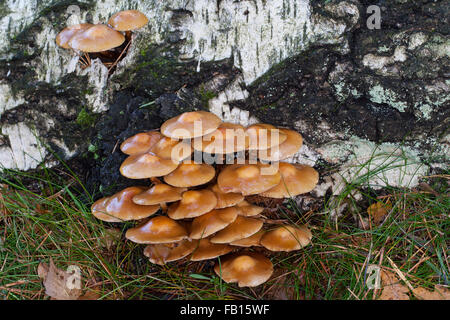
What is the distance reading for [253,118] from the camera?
3.31 metres

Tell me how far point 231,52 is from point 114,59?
1.00 meters

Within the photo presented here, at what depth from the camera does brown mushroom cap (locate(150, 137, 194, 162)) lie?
2.87 meters

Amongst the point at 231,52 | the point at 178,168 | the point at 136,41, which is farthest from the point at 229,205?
the point at 136,41

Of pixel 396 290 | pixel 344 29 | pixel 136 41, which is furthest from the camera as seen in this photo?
pixel 136 41

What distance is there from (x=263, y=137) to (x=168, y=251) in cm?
108

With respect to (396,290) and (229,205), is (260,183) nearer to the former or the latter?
(229,205)

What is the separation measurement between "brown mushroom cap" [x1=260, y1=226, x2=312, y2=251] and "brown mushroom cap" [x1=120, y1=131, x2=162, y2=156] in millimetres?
1084

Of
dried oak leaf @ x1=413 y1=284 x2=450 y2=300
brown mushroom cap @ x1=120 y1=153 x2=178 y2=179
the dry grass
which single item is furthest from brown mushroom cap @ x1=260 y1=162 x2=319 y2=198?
dried oak leaf @ x1=413 y1=284 x2=450 y2=300

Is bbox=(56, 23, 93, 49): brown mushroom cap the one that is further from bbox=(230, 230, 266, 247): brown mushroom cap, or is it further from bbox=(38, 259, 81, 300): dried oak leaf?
bbox=(230, 230, 266, 247): brown mushroom cap

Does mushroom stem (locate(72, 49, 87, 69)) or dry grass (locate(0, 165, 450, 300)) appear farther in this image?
mushroom stem (locate(72, 49, 87, 69))

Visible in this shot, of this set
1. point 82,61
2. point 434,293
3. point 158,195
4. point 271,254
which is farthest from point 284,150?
point 82,61

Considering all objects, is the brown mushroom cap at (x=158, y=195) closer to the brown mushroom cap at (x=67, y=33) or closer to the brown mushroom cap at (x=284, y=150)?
the brown mushroom cap at (x=284, y=150)

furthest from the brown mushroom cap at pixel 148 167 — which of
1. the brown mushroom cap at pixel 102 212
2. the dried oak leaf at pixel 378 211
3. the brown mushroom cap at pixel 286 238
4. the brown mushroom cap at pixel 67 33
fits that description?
the dried oak leaf at pixel 378 211

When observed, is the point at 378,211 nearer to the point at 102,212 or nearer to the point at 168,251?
the point at 168,251
